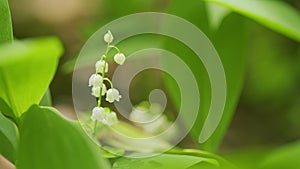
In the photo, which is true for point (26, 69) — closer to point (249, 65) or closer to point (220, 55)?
point (220, 55)

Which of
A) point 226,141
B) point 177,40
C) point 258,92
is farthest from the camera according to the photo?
point 226,141

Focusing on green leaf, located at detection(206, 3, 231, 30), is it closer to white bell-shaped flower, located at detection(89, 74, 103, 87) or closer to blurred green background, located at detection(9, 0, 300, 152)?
white bell-shaped flower, located at detection(89, 74, 103, 87)

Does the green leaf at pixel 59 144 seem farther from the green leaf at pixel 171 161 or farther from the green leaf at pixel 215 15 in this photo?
the green leaf at pixel 215 15

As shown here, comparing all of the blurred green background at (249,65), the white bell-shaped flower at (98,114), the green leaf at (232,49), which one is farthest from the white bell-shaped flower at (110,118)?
the blurred green background at (249,65)

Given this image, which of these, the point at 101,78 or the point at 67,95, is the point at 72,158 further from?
the point at 67,95

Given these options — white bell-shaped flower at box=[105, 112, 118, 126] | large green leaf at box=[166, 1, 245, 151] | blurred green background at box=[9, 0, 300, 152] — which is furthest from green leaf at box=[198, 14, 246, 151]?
blurred green background at box=[9, 0, 300, 152]

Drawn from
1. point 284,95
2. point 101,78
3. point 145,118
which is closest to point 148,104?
point 145,118
